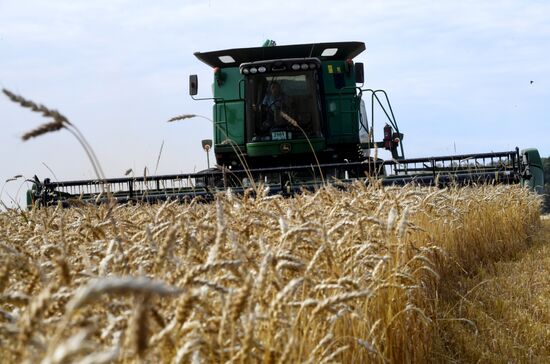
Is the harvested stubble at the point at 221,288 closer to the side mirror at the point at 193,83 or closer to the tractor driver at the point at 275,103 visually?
the tractor driver at the point at 275,103

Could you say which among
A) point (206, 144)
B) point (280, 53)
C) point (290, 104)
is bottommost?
point (206, 144)

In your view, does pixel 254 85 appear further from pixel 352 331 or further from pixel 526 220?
pixel 352 331

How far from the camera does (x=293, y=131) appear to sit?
38.9 ft

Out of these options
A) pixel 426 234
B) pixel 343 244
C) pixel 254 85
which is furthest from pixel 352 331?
pixel 254 85

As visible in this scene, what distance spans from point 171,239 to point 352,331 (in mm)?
1481

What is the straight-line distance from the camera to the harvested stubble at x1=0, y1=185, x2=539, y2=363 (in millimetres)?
1627

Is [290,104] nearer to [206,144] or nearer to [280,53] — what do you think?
[280,53]

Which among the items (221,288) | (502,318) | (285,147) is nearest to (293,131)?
(285,147)

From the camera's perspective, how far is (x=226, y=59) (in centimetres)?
1260

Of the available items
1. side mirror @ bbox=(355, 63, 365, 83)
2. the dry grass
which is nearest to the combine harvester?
side mirror @ bbox=(355, 63, 365, 83)

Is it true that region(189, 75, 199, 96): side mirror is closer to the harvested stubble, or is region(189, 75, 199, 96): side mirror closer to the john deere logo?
the john deere logo

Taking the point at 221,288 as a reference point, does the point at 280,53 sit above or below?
above

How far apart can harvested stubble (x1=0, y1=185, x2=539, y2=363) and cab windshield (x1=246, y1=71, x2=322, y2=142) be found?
5561 millimetres

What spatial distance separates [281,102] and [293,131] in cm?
45
